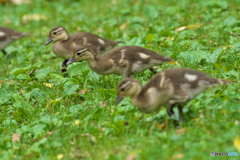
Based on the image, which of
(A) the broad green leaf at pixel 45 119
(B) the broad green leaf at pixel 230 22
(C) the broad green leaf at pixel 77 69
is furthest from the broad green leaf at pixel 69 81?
(B) the broad green leaf at pixel 230 22

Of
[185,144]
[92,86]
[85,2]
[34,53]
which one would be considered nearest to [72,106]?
[92,86]

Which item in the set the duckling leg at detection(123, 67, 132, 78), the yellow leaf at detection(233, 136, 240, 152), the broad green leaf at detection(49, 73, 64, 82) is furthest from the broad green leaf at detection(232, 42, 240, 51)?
the broad green leaf at detection(49, 73, 64, 82)

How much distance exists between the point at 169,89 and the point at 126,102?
105 centimetres

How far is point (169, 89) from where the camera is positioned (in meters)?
3.81

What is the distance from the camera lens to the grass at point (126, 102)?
363 centimetres

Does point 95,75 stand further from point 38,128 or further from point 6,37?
point 6,37

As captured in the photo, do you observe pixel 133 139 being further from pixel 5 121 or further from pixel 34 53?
pixel 34 53

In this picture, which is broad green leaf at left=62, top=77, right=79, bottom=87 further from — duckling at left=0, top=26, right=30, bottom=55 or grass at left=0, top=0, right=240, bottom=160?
duckling at left=0, top=26, right=30, bottom=55

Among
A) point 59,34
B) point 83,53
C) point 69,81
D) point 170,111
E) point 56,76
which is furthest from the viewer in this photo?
point 59,34

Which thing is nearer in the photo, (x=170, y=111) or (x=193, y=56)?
(x=170, y=111)

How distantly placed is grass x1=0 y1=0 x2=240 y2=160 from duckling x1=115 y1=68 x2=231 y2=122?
22 cm

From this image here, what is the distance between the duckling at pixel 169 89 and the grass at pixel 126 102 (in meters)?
0.22

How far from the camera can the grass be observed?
11.9 feet

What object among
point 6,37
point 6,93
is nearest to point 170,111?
point 6,93
